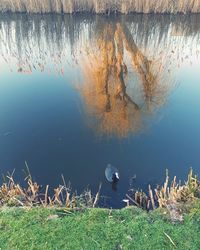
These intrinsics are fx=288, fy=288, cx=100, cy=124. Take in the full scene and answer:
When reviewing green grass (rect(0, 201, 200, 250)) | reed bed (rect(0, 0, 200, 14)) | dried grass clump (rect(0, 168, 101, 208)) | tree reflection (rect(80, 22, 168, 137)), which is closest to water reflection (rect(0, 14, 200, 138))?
tree reflection (rect(80, 22, 168, 137))

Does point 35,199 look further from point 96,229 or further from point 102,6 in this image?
point 102,6

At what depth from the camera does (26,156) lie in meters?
5.07

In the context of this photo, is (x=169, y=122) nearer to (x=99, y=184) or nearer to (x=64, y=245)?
(x=99, y=184)

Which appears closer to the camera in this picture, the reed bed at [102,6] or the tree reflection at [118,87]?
the tree reflection at [118,87]

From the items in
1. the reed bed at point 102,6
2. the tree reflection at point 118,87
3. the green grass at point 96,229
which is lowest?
the green grass at point 96,229

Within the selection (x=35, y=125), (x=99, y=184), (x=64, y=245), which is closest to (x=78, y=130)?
(x=35, y=125)

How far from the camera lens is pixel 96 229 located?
10.8 ft

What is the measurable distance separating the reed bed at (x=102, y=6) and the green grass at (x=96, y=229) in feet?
31.6

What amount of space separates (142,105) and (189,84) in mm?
1567

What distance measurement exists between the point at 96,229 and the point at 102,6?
1002 centimetres

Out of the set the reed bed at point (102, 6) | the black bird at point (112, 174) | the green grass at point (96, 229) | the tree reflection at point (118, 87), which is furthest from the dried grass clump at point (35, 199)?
the reed bed at point (102, 6)

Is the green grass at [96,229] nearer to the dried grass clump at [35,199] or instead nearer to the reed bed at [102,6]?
the dried grass clump at [35,199]

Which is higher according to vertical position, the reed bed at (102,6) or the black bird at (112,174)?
the reed bed at (102,6)

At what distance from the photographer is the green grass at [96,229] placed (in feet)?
10.2
